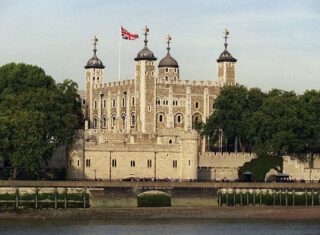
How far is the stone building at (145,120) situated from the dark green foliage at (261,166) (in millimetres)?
6486

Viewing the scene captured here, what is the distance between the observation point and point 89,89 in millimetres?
155375

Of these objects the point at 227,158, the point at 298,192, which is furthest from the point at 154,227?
the point at 227,158

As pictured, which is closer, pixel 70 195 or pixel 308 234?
pixel 308 234

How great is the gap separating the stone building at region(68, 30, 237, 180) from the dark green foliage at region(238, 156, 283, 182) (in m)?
6.49

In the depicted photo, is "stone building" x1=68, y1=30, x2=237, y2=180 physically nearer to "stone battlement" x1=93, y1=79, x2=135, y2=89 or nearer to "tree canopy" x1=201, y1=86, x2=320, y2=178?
"stone battlement" x1=93, y1=79, x2=135, y2=89

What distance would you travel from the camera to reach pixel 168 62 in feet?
491

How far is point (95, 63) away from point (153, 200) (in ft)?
191

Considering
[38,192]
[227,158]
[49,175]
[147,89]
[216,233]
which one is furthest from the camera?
[147,89]

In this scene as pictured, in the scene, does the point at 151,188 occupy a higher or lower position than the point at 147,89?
lower

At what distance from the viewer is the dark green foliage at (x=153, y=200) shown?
98875mm

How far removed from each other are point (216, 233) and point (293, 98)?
44.7m

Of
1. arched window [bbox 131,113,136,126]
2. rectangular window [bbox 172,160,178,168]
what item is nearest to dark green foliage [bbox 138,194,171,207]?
rectangular window [bbox 172,160,178,168]

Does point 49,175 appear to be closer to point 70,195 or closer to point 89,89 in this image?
point 70,195

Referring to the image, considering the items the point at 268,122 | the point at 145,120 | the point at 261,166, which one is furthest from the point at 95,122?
the point at 261,166
